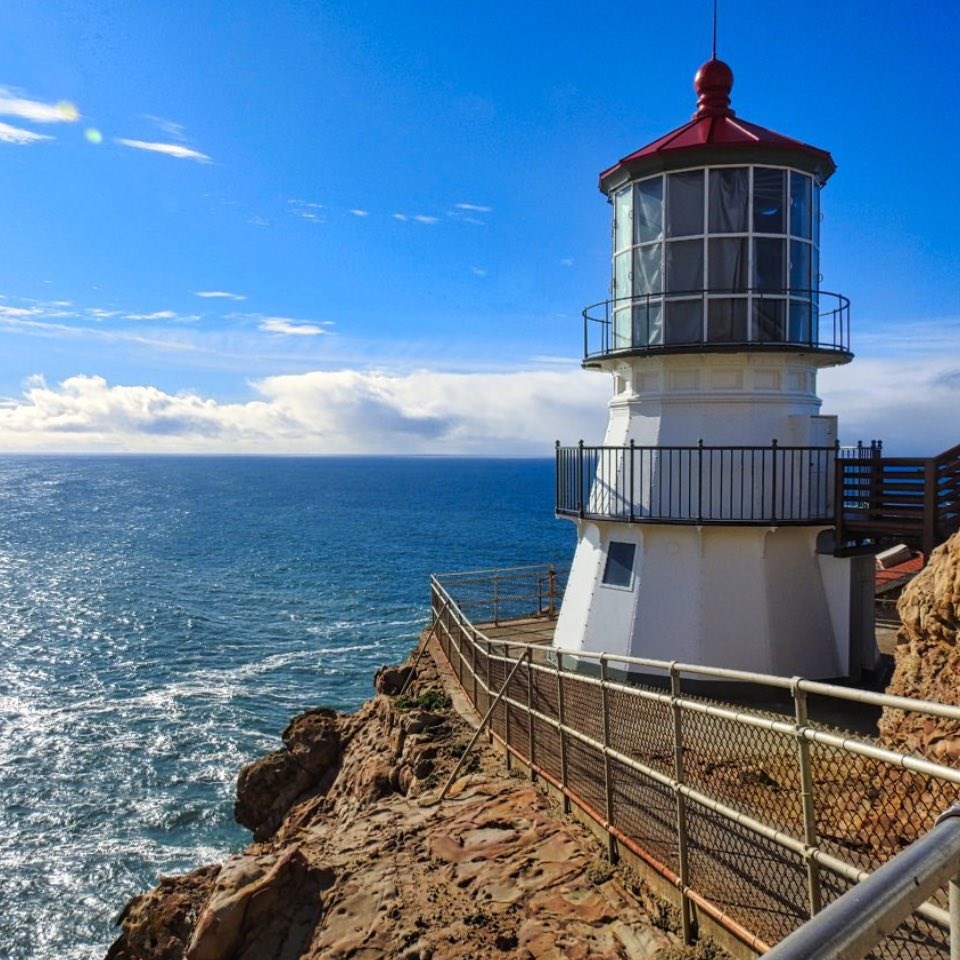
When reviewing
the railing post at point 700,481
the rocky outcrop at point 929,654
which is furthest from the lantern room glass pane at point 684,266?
the rocky outcrop at point 929,654

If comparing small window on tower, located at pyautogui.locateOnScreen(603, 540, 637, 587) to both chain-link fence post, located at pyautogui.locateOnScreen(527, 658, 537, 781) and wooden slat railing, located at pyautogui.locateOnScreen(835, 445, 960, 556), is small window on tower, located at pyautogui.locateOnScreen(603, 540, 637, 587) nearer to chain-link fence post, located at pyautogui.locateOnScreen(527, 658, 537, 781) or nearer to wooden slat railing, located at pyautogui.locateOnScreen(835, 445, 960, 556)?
wooden slat railing, located at pyautogui.locateOnScreen(835, 445, 960, 556)

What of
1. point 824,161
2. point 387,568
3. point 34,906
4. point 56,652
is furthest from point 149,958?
point 387,568

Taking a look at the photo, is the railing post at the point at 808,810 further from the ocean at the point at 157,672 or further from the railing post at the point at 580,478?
the ocean at the point at 157,672

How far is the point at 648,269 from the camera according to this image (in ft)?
→ 42.4

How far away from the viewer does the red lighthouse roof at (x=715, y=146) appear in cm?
1216

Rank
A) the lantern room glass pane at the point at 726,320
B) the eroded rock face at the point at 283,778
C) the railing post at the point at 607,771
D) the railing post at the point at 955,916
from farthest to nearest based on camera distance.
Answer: the eroded rock face at the point at 283,778 → the lantern room glass pane at the point at 726,320 → the railing post at the point at 607,771 → the railing post at the point at 955,916

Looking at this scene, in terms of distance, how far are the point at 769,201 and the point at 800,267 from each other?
43.0 inches

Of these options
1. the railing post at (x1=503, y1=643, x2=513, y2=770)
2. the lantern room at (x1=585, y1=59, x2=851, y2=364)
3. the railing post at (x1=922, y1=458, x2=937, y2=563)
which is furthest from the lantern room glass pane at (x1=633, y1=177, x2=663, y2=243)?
the railing post at (x1=503, y1=643, x2=513, y2=770)

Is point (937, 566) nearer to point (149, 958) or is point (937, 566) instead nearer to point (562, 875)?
point (562, 875)

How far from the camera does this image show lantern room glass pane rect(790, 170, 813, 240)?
12.5 metres

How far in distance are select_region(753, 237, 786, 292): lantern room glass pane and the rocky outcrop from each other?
628 centimetres

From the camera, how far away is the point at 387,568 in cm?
5369

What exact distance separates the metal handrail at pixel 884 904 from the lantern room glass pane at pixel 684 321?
36.1 ft

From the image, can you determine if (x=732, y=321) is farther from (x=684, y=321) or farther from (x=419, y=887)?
(x=419, y=887)
